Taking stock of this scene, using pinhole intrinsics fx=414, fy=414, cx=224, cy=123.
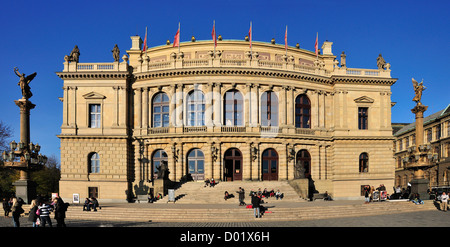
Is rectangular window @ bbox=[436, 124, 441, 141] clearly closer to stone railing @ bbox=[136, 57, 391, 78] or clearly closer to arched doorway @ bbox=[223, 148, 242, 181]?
stone railing @ bbox=[136, 57, 391, 78]

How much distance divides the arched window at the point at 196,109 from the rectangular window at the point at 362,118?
1914 centimetres

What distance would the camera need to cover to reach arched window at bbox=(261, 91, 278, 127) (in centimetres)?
4759

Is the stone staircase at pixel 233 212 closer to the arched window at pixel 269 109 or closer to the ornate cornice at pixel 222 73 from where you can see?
the arched window at pixel 269 109

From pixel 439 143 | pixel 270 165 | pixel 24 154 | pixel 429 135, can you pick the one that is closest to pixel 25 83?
pixel 24 154

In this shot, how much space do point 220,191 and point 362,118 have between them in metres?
21.2

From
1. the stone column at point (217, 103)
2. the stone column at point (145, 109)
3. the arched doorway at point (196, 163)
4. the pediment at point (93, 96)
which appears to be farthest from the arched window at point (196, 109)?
the pediment at point (93, 96)

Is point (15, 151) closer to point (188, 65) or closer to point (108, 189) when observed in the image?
point (108, 189)

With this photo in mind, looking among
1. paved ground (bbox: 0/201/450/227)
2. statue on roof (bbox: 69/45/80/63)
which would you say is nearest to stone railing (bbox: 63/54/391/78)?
statue on roof (bbox: 69/45/80/63)

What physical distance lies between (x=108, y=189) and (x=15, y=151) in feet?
51.4

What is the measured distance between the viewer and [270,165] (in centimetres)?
4697

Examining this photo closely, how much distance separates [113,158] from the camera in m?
46.5
